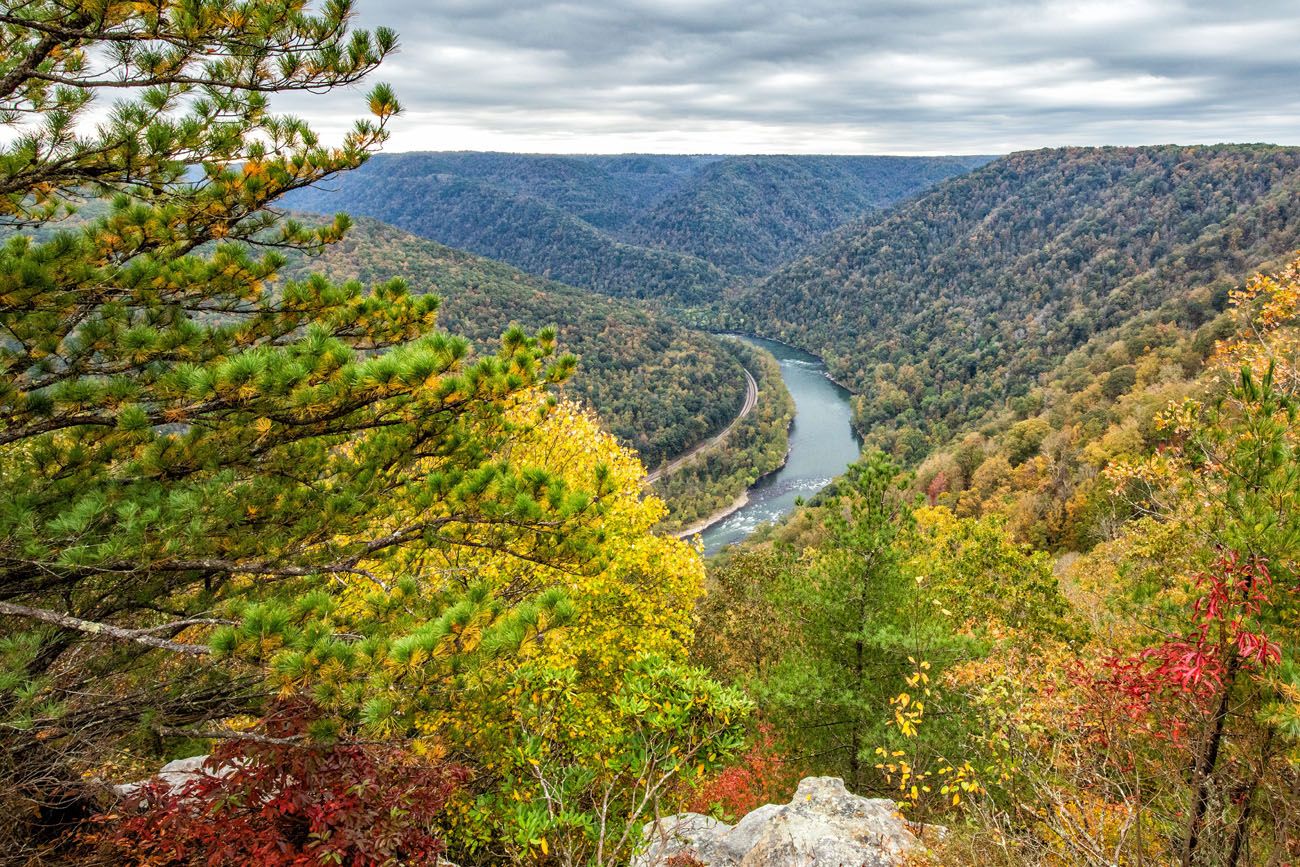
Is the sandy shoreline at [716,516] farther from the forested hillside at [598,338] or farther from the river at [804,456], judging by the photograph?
the forested hillside at [598,338]

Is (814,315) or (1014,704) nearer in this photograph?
(1014,704)

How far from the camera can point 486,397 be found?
497 centimetres

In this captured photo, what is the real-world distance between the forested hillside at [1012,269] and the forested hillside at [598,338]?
25.4m

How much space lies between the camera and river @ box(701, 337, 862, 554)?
74.1 metres

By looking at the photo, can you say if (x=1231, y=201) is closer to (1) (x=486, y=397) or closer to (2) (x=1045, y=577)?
(2) (x=1045, y=577)

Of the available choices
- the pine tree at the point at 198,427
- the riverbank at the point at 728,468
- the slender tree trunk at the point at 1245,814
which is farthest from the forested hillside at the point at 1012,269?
the pine tree at the point at 198,427

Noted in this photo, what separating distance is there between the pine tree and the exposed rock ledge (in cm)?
342

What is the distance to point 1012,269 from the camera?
136 m

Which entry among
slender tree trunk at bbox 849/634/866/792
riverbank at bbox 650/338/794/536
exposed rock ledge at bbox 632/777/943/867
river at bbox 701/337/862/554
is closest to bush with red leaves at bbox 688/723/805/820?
slender tree trunk at bbox 849/634/866/792

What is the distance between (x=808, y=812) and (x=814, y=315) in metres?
165

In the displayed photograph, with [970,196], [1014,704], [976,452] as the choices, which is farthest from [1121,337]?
[970,196]

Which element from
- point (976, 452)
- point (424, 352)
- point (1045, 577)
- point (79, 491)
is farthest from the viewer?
point (976, 452)

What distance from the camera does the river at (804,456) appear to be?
74.1 metres

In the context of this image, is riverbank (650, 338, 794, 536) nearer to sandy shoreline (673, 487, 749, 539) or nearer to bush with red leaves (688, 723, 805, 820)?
sandy shoreline (673, 487, 749, 539)
